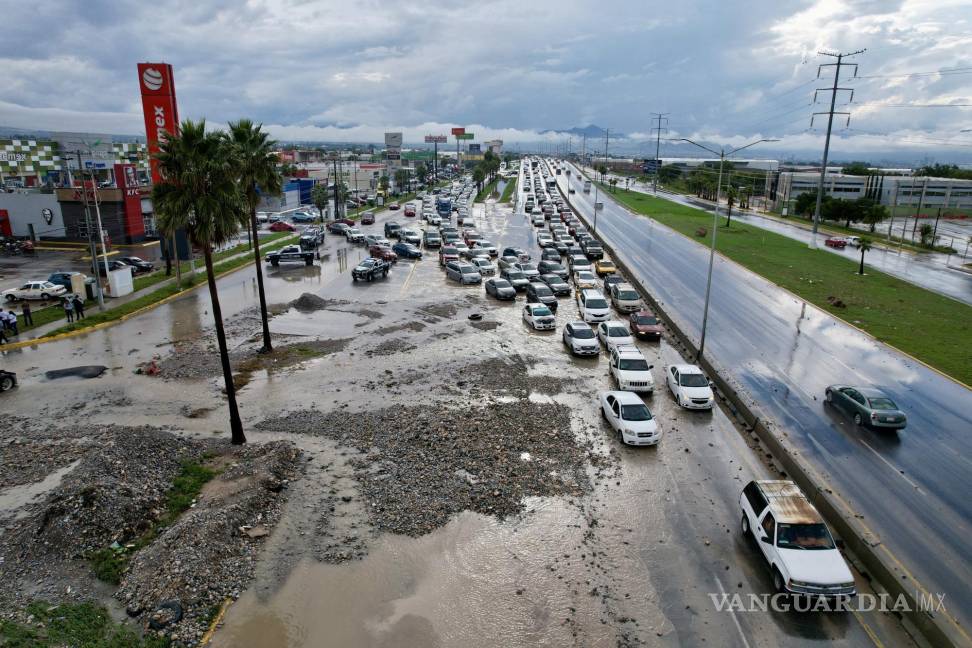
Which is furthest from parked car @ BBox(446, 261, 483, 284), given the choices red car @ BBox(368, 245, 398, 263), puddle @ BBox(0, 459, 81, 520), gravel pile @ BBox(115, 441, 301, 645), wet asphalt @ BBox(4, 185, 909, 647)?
puddle @ BBox(0, 459, 81, 520)

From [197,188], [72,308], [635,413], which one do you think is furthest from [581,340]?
[72,308]

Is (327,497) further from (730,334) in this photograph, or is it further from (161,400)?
(730,334)

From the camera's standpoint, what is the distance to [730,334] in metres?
34.8

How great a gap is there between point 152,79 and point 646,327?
46.1 metres

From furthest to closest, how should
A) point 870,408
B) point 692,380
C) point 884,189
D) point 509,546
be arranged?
point 884,189, point 692,380, point 870,408, point 509,546

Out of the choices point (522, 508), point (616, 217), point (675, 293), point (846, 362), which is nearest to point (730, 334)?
point (846, 362)

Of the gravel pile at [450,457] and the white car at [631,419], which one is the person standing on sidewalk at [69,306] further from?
the white car at [631,419]

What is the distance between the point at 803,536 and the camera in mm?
14289

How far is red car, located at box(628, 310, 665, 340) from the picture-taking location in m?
33.8

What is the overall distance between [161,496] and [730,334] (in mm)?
30226

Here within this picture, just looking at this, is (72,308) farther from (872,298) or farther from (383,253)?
(872,298)

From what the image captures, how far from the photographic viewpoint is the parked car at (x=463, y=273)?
4862 centimetres

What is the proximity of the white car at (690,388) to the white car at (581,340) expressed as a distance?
17.1 ft

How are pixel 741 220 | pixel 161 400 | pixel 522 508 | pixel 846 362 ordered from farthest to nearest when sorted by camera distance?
pixel 741 220 → pixel 846 362 → pixel 161 400 → pixel 522 508
